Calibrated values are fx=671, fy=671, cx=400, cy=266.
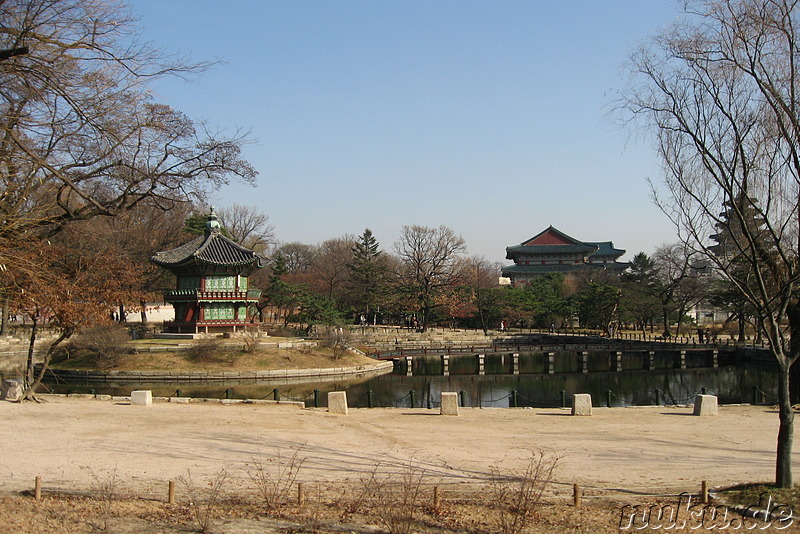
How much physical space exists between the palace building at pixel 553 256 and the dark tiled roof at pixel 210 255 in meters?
51.6

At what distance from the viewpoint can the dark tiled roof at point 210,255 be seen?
145 ft

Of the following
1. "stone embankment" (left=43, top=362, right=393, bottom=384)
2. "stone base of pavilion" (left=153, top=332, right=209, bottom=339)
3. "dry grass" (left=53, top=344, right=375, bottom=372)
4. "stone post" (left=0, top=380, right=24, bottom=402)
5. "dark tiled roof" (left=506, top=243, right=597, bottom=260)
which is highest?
"dark tiled roof" (left=506, top=243, right=597, bottom=260)

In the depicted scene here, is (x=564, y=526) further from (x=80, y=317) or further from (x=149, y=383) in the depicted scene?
(x=149, y=383)

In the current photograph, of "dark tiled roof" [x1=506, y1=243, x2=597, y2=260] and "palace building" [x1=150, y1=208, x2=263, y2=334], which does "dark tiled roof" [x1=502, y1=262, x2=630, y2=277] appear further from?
"palace building" [x1=150, y1=208, x2=263, y2=334]

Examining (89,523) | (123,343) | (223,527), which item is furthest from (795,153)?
(123,343)

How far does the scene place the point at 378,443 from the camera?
1383cm

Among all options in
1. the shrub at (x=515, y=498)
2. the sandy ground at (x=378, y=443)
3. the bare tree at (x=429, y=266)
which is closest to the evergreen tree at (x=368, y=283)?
the bare tree at (x=429, y=266)

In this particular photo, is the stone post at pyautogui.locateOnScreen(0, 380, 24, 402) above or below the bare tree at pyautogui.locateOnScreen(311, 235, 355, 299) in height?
below

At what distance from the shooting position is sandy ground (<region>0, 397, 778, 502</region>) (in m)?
10.8

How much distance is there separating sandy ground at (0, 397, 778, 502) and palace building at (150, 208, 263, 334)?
25230 mm

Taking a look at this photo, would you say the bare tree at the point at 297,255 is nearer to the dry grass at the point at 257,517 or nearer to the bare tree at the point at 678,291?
the bare tree at the point at 678,291

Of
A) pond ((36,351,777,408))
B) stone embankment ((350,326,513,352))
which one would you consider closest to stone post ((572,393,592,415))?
pond ((36,351,777,408))

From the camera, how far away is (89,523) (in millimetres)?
8070

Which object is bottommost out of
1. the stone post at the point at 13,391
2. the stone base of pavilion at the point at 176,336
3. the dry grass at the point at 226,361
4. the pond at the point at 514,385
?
the pond at the point at 514,385
